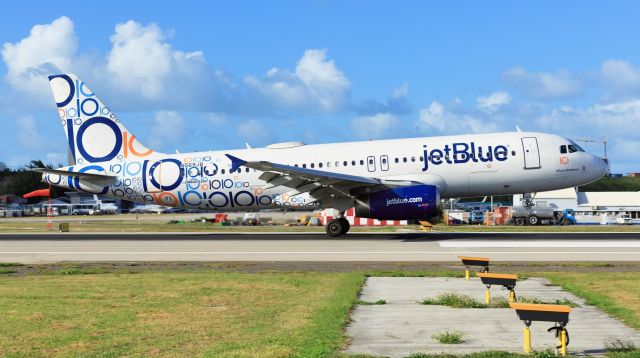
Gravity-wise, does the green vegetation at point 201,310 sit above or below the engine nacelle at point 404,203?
below

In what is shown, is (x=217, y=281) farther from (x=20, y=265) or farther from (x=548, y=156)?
(x=548, y=156)

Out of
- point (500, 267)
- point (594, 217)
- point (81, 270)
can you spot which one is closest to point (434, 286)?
point (500, 267)

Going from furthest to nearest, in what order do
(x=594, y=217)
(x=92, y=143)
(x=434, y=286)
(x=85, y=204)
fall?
(x=85, y=204) < (x=594, y=217) < (x=92, y=143) < (x=434, y=286)

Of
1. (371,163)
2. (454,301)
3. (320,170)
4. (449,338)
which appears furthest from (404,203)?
(449,338)

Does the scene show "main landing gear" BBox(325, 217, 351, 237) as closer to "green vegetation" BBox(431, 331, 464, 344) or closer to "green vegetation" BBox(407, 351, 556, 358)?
"green vegetation" BBox(431, 331, 464, 344)

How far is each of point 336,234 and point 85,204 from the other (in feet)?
377

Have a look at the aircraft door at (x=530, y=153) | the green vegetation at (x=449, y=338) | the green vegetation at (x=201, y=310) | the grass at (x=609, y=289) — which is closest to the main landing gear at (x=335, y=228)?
the aircraft door at (x=530, y=153)

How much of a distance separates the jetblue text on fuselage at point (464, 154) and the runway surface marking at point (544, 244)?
488cm

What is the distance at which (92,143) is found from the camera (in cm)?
4231

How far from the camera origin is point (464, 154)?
36.3 meters

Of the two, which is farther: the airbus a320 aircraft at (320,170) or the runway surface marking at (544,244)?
the airbus a320 aircraft at (320,170)

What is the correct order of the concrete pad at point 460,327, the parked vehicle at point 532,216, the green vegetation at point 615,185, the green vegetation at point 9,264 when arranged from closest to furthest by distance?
the concrete pad at point 460,327 → the green vegetation at point 9,264 → the parked vehicle at point 532,216 → the green vegetation at point 615,185

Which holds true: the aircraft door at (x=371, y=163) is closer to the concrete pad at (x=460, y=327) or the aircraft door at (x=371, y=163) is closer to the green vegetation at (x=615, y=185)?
the concrete pad at (x=460, y=327)

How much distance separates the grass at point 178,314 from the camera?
33.0 ft
